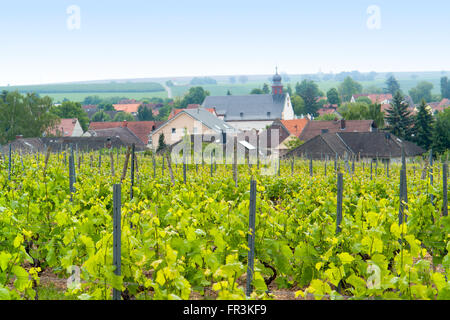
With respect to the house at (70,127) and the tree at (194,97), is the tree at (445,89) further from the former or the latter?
the house at (70,127)

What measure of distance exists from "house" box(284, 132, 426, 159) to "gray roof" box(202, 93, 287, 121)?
40.7 metres

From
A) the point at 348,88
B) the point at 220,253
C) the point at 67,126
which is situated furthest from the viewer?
the point at 348,88

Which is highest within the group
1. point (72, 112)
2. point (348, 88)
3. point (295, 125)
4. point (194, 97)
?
point (348, 88)

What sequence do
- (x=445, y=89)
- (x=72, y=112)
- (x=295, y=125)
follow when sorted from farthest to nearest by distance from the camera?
1. (x=445, y=89)
2. (x=72, y=112)
3. (x=295, y=125)

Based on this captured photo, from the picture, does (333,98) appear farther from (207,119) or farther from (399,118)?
(207,119)

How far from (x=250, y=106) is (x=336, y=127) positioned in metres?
34.9

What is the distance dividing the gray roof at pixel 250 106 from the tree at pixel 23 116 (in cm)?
3342

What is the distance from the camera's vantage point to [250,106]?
85.4 metres

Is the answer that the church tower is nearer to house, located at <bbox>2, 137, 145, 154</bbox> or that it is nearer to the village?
the village

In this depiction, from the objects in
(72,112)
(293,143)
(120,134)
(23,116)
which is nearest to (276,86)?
(72,112)

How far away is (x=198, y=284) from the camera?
5.30m

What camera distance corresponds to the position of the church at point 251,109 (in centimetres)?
8344

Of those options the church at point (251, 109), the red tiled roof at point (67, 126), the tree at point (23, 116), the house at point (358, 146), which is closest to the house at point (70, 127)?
the red tiled roof at point (67, 126)

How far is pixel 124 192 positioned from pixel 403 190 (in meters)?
4.76
